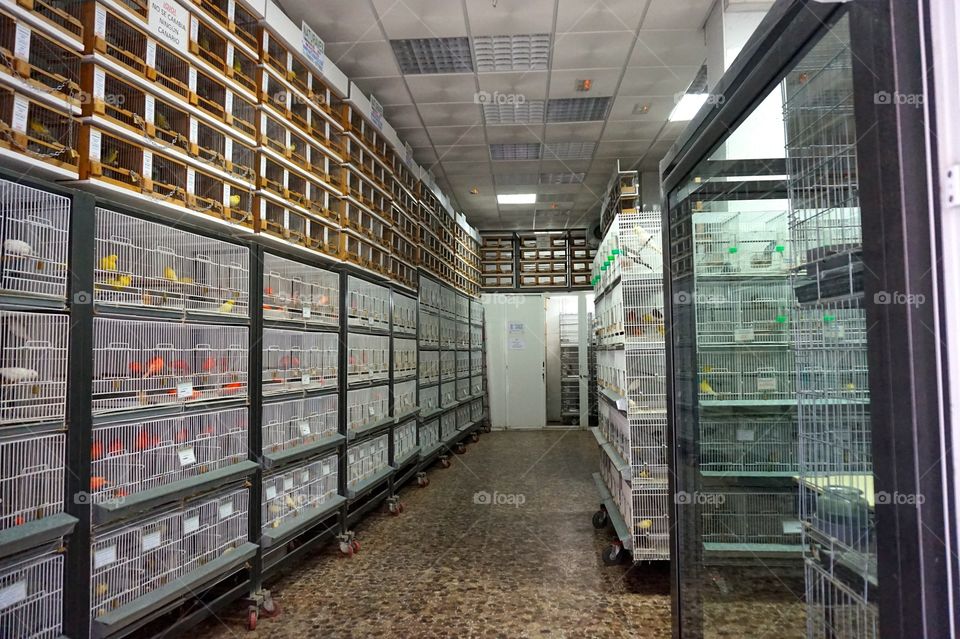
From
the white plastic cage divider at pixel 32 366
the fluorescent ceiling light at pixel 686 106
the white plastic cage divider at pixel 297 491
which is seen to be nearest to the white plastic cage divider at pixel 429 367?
the white plastic cage divider at pixel 297 491

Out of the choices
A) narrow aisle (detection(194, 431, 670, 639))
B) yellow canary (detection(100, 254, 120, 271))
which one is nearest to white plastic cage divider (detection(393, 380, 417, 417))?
narrow aisle (detection(194, 431, 670, 639))

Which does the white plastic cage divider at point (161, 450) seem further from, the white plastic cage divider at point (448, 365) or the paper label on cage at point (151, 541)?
→ the white plastic cage divider at point (448, 365)

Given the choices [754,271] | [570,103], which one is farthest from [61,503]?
[570,103]

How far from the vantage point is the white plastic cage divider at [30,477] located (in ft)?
6.40

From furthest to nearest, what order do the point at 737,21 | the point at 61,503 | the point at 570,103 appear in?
the point at 570,103, the point at 737,21, the point at 61,503

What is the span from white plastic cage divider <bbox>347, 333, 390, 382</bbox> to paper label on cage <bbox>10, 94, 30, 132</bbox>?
271cm

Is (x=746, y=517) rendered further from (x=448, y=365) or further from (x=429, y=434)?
(x=448, y=365)

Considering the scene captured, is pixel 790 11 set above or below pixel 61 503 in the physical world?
above

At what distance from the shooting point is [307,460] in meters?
3.95

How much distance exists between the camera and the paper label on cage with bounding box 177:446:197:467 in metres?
2.79

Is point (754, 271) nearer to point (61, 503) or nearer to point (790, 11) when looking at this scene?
point (790, 11)

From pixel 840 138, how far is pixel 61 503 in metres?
2.65

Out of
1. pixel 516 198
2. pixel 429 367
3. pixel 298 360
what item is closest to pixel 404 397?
→ pixel 429 367

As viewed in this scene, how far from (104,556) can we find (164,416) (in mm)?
613
